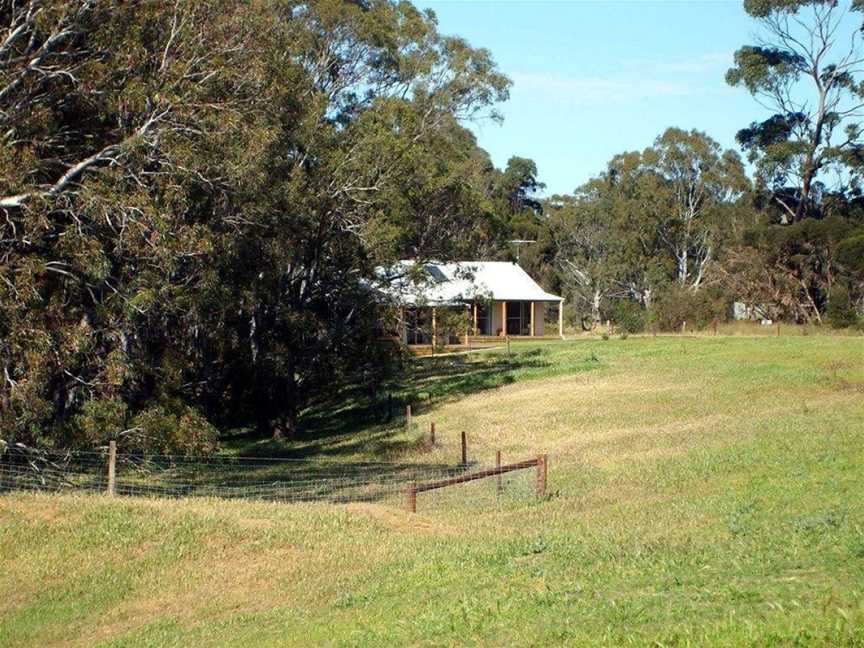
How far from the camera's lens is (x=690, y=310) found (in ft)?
209

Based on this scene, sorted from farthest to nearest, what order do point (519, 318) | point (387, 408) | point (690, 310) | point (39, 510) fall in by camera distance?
point (519, 318)
point (690, 310)
point (387, 408)
point (39, 510)

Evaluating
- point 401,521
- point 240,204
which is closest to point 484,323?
point 240,204

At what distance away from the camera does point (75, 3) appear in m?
23.5

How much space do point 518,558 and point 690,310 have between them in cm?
5268

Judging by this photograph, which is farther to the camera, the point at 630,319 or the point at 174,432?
the point at 630,319

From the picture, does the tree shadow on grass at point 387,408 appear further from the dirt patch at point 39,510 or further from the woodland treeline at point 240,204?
the dirt patch at point 39,510

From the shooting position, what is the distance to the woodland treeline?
2331 cm

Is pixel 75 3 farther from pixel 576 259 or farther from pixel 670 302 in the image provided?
pixel 576 259

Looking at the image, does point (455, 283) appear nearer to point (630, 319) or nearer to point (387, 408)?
point (630, 319)

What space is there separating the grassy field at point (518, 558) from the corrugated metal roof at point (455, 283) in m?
13.7

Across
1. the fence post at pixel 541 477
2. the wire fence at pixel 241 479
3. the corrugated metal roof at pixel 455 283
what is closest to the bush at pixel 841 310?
the corrugated metal roof at pixel 455 283

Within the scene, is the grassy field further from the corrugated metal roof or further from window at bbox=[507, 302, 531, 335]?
window at bbox=[507, 302, 531, 335]

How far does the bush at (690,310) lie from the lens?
202 feet

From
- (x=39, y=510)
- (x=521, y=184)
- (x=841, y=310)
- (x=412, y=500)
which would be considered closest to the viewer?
(x=39, y=510)
